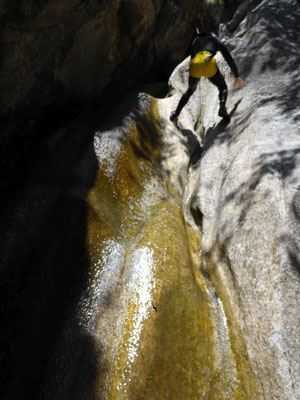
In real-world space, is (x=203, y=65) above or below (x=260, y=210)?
above

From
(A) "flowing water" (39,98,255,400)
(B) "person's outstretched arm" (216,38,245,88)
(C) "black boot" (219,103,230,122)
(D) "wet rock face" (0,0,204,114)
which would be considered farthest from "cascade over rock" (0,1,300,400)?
(D) "wet rock face" (0,0,204,114)

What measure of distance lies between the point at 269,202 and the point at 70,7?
4.95 metres

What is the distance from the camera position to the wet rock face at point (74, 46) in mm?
4195

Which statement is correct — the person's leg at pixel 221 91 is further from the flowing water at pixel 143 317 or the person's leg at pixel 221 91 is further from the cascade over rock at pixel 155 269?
the flowing water at pixel 143 317

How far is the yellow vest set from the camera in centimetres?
525

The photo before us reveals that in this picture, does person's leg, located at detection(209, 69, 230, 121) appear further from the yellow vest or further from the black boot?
the yellow vest

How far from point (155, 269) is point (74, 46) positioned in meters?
4.87

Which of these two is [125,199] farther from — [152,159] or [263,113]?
[263,113]

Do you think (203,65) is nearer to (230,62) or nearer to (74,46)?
(230,62)

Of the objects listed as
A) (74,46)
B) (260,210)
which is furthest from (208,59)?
(260,210)

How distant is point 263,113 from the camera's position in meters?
4.69

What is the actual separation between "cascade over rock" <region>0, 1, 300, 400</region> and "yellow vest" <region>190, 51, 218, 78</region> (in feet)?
3.92

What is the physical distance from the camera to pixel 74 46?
5.19 meters

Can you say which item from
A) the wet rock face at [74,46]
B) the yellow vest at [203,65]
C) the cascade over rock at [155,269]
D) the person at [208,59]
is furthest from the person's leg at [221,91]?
the wet rock face at [74,46]
